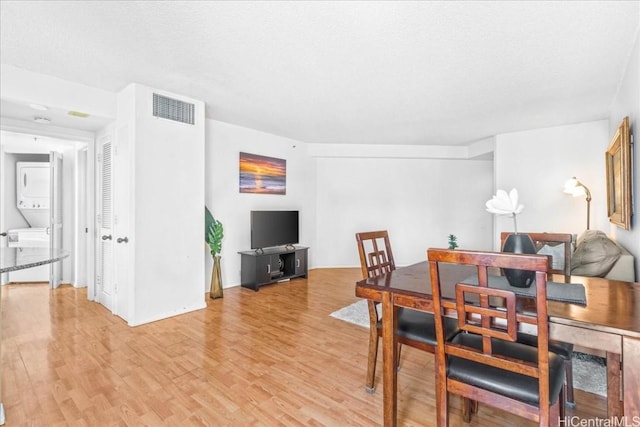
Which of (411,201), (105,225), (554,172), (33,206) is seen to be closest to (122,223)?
(105,225)

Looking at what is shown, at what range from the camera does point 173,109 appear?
11.1 feet

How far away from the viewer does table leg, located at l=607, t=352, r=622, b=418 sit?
133 cm

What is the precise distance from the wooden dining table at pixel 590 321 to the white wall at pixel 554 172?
3.40 meters

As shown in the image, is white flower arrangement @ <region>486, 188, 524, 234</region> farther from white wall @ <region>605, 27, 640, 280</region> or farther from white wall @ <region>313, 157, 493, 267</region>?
white wall @ <region>313, 157, 493, 267</region>

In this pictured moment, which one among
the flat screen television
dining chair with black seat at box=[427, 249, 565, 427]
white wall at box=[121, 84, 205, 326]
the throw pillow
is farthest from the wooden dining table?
the flat screen television

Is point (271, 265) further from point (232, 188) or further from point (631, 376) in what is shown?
point (631, 376)

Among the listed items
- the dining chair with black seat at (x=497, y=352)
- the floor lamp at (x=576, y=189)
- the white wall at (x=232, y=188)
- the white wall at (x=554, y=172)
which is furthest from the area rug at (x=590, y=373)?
Result: the white wall at (x=232, y=188)

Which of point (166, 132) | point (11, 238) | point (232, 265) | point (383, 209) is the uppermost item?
point (166, 132)

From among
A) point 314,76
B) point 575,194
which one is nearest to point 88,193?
point 314,76

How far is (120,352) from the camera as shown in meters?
2.51

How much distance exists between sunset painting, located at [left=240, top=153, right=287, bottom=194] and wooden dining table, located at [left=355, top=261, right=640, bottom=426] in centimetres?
349

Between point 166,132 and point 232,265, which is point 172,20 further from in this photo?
point 232,265

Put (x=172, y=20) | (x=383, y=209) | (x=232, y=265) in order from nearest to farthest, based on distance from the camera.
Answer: (x=172, y=20) < (x=232, y=265) < (x=383, y=209)

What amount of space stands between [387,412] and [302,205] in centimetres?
456
